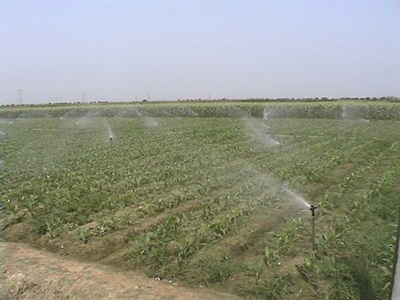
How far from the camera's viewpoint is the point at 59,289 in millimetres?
3402

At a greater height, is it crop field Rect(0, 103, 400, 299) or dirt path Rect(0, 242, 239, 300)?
crop field Rect(0, 103, 400, 299)

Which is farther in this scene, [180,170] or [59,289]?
[180,170]

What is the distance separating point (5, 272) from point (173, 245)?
1.56 meters

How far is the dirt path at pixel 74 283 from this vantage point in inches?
126

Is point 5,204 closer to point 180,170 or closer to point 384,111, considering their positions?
point 180,170

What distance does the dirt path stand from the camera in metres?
3.19

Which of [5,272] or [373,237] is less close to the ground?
[373,237]

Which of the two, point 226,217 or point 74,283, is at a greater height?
point 226,217

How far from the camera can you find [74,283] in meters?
3.44

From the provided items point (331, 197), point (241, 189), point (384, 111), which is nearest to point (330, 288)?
point (331, 197)

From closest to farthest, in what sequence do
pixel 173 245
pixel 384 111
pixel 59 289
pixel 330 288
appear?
pixel 330 288 → pixel 59 289 → pixel 173 245 → pixel 384 111

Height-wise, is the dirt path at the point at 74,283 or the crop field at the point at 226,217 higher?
the crop field at the point at 226,217

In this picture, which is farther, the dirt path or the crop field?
the crop field

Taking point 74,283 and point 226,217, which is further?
point 226,217
